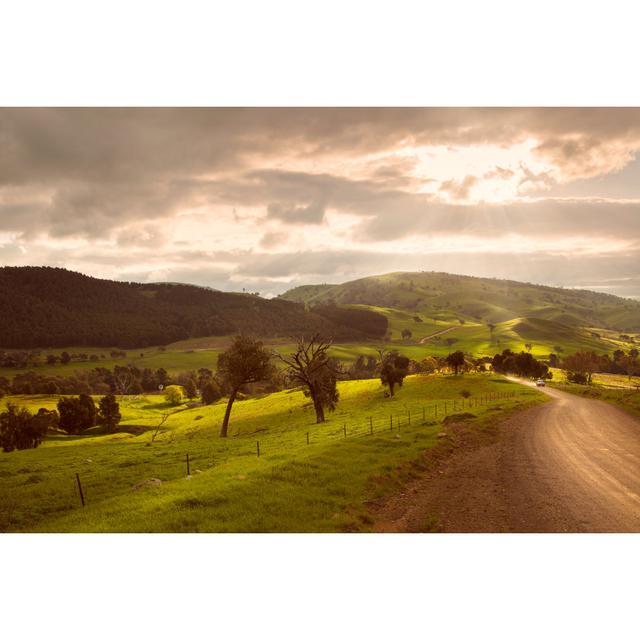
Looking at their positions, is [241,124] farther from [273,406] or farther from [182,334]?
[182,334]

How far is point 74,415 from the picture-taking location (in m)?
63.6

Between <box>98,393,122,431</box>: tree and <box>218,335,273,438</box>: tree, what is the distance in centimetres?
3569

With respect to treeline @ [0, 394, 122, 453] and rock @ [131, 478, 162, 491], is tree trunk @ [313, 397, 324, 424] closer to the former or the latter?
rock @ [131, 478, 162, 491]

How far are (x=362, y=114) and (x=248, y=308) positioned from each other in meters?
174

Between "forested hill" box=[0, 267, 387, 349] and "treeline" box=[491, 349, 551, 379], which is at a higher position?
"forested hill" box=[0, 267, 387, 349]

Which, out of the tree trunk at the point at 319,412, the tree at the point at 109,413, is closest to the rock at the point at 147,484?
the tree trunk at the point at 319,412

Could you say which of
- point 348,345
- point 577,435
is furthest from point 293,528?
point 348,345

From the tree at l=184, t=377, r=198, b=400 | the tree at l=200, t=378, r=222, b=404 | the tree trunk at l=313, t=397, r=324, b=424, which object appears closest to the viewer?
the tree trunk at l=313, t=397, r=324, b=424

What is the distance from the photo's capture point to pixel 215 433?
44625 mm

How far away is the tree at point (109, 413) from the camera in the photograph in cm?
6538

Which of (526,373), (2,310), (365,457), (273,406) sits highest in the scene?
(2,310)

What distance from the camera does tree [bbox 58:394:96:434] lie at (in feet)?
208

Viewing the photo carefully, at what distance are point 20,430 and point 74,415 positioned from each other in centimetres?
1348

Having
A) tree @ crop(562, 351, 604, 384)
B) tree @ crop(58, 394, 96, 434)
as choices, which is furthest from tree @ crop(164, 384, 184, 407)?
tree @ crop(562, 351, 604, 384)
